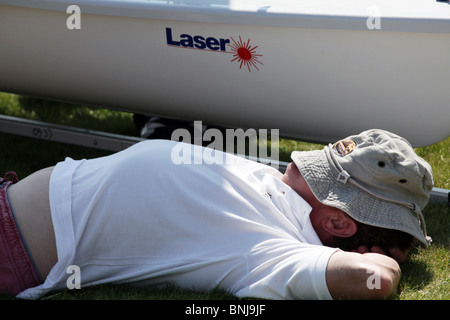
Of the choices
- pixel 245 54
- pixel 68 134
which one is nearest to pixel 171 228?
pixel 245 54

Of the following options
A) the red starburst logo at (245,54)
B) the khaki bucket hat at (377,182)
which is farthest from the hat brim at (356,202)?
the red starburst logo at (245,54)

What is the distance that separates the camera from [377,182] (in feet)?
6.40

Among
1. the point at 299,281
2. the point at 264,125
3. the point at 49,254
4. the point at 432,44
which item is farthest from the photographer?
the point at 264,125

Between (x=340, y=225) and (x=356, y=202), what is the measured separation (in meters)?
0.10

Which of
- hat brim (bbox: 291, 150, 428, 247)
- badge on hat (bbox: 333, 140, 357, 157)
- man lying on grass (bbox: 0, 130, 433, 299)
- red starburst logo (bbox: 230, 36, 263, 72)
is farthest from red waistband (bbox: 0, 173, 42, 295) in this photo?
red starburst logo (bbox: 230, 36, 263, 72)

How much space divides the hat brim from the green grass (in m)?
0.29

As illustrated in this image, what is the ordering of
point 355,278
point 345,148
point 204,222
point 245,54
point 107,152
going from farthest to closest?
point 107,152 → point 245,54 → point 345,148 → point 204,222 → point 355,278

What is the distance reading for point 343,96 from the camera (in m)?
3.26

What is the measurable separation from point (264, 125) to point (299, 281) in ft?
5.87

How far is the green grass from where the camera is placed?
80.7 inches

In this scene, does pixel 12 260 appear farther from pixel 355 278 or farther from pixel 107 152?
pixel 107 152

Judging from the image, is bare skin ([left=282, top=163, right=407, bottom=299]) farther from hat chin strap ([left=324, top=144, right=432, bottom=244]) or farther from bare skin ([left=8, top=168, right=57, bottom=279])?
bare skin ([left=8, top=168, right=57, bottom=279])
